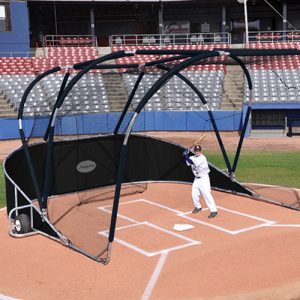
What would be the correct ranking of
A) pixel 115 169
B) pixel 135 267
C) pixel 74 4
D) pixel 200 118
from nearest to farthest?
1. pixel 135 267
2. pixel 115 169
3. pixel 200 118
4. pixel 74 4

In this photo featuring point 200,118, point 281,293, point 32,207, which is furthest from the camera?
point 200,118

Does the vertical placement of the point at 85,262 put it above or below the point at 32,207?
below

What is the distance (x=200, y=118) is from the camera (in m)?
28.3

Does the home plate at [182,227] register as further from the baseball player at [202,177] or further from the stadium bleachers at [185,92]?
the stadium bleachers at [185,92]

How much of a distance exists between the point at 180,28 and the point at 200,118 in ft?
58.7

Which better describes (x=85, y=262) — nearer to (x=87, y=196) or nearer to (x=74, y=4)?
(x=87, y=196)

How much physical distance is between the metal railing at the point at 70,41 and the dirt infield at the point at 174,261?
30549 millimetres

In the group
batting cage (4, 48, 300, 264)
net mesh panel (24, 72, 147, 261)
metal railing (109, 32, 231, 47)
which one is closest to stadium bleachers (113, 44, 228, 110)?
net mesh panel (24, 72, 147, 261)

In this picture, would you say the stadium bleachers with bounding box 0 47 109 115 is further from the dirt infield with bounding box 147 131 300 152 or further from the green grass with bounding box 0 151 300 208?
the green grass with bounding box 0 151 300 208

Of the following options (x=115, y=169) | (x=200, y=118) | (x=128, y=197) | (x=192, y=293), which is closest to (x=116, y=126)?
(x=115, y=169)

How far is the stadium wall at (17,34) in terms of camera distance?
36812 mm

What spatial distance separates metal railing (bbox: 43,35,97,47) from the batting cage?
78.0 ft

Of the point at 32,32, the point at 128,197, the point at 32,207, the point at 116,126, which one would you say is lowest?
the point at 128,197

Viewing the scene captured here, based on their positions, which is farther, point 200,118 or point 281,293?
point 200,118
